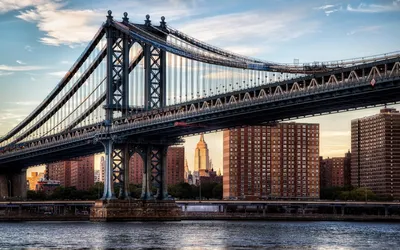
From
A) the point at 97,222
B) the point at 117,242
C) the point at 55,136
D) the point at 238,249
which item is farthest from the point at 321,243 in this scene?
the point at 55,136

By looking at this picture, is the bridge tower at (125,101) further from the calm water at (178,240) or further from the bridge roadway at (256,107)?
the calm water at (178,240)

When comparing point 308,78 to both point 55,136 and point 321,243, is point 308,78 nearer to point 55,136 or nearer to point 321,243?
point 321,243

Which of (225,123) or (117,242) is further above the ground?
(225,123)

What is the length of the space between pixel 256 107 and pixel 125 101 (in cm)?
2992

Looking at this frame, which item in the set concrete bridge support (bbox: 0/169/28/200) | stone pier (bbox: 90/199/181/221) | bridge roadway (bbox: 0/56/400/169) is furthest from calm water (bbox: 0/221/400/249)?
concrete bridge support (bbox: 0/169/28/200)

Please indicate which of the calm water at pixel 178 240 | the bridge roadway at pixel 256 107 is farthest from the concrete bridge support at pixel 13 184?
the calm water at pixel 178 240

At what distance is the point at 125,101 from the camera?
402 ft

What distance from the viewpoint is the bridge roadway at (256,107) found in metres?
83.2

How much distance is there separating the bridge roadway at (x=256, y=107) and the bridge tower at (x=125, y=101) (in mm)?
1847

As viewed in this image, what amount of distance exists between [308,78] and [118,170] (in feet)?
145

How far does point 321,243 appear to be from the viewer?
8056cm

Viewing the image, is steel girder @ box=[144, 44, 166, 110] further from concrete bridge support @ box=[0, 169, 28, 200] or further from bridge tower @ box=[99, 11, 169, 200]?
concrete bridge support @ box=[0, 169, 28, 200]

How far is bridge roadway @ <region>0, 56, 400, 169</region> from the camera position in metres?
83.2

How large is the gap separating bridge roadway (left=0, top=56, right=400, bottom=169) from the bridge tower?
72.7 inches
